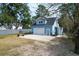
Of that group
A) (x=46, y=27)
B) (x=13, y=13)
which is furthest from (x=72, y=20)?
(x=13, y=13)

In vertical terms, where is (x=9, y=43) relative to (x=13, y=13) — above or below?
below

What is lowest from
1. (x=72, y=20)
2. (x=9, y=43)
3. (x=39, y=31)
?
(x=9, y=43)

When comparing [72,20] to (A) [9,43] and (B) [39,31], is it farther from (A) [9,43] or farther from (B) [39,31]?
(A) [9,43]

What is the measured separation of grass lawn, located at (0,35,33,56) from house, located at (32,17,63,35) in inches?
6.3

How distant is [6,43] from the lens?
2330mm

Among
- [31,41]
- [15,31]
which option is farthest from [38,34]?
[15,31]

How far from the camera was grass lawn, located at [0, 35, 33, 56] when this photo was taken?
7.63ft

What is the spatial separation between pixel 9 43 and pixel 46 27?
450 mm

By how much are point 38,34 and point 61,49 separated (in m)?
0.31

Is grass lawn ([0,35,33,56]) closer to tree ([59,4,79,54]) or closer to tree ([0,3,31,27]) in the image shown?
tree ([0,3,31,27])

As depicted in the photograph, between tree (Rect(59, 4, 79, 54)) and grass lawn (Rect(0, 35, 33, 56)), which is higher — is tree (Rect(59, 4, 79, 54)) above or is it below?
above

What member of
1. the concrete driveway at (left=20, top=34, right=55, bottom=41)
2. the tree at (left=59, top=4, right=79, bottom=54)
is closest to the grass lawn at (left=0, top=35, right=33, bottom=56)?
the concrete driveway at (left=20, top=34, right=55, bottom=41)

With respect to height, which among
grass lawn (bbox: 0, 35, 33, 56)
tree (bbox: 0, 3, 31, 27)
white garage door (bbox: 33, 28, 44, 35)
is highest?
tree (bbox: 0, 3, 31, 27)

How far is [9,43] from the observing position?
7.68 ft
